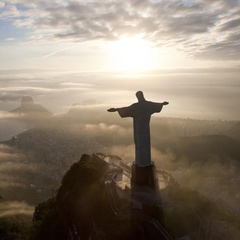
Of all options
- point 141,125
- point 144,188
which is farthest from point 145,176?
point 141,125

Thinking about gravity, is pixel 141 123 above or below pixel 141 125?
above

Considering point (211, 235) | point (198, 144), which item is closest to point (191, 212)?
point (211, 235)

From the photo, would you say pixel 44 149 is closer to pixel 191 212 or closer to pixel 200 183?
pixel 200 183

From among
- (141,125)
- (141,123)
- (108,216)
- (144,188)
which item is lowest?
(108,216)

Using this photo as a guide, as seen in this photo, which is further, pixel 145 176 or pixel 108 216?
pixel 145 176

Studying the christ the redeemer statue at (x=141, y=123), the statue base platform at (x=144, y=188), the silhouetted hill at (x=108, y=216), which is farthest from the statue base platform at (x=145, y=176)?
the silhouetted hill at (x=108, y=216)

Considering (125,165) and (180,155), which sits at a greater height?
(125,165)

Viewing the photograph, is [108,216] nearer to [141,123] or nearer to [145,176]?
[145,176]

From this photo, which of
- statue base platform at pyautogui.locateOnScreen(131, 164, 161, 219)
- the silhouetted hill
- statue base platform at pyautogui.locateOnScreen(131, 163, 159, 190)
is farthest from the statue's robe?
the silhouetted hill
